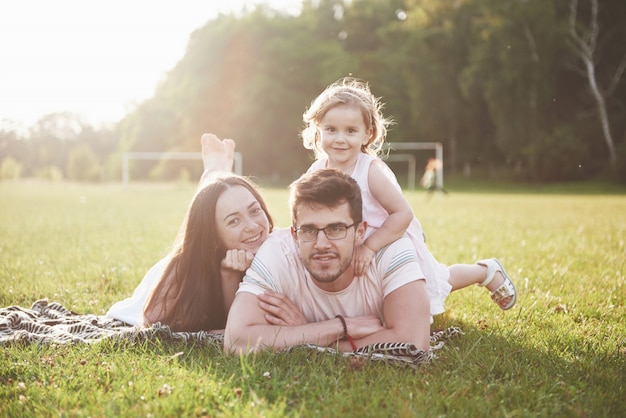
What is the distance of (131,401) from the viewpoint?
272cm

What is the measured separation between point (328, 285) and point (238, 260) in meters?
0.68

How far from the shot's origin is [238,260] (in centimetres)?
383

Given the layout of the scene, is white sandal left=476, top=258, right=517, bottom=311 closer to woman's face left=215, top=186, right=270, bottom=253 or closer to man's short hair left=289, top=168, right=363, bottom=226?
man's short hair left=289, top=168, right=363, bottom=226

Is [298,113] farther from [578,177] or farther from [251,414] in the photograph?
[251,414]

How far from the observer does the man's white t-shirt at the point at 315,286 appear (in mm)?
3539

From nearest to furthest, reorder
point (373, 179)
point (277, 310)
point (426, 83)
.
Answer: point (277, 310)
point (373, 179)
point (426, 83)

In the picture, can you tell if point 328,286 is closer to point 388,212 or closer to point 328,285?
point 328,285

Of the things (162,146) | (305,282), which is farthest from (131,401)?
(162,146)

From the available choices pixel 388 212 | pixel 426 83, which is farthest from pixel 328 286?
pixel 426 83

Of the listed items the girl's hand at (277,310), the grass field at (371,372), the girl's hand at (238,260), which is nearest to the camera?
the grass field at (371,372)

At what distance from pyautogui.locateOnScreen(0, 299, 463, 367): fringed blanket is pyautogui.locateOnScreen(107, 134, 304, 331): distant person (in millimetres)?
232

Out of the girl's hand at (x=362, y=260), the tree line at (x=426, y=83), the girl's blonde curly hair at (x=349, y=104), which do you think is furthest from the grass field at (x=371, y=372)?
the tree line at (x=426, y=83)

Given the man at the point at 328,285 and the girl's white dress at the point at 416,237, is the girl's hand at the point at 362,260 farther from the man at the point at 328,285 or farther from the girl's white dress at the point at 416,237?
the girl's white dress at the point at 416,237

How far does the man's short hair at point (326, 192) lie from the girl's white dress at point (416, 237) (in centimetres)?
68
